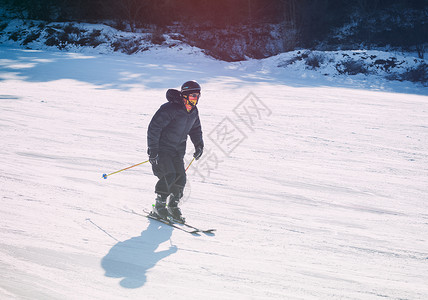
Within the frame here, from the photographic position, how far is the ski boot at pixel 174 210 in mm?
3889

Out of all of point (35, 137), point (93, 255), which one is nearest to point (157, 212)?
point (93, 255)

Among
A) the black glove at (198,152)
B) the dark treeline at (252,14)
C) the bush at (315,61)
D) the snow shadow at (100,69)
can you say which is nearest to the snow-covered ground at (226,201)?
the black glove at (198,152)

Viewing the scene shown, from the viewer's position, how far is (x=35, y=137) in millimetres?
6559

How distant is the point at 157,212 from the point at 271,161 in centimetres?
268

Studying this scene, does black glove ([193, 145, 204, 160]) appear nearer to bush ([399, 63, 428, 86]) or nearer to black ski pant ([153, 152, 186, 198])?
black ski pant ([153, 152, 186, 198])

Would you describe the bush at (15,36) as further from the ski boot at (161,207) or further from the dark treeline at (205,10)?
the ski boot at (161,207)

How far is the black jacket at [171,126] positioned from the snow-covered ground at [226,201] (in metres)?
0.84

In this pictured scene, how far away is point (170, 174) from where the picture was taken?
12.2ft

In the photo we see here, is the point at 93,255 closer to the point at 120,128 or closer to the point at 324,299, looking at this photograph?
the point at 324,299

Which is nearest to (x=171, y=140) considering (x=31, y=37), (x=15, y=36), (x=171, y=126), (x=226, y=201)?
(x=171, y=126)

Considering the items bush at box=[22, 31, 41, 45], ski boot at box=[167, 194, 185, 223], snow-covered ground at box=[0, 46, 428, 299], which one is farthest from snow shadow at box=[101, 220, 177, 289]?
bush at box=[22, 31, 41, 45]

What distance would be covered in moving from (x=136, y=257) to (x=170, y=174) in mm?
962

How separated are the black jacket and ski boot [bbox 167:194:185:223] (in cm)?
51

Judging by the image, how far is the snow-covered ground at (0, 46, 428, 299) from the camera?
2844mm
